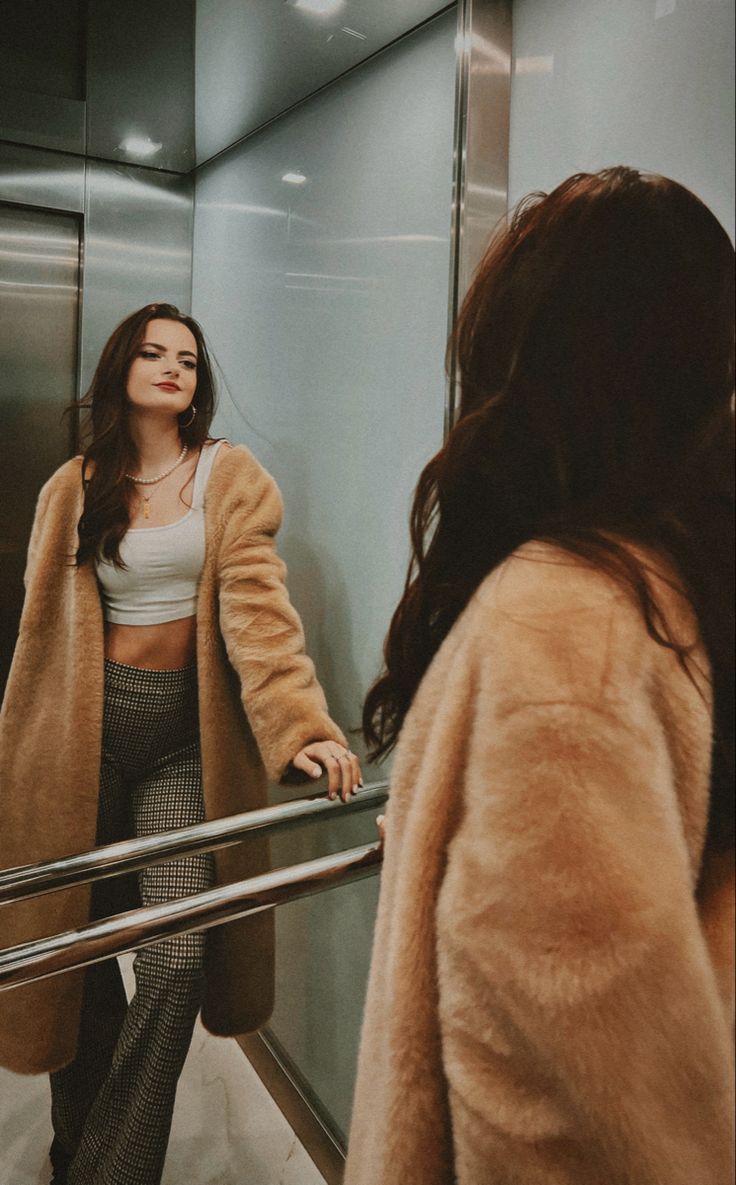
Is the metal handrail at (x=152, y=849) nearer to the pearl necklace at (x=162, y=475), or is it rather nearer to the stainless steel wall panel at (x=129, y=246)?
the pearl necklace at (x=162, y=475)

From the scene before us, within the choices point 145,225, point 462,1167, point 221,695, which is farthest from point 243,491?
point 462,1167

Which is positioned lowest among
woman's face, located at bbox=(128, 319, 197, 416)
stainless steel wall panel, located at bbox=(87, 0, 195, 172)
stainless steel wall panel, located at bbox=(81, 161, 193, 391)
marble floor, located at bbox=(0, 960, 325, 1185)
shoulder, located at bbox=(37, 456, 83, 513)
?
marble floor, located at bbox=(0, 960, 325, 1185)

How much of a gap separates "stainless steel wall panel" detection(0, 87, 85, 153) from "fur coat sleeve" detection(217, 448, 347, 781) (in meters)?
0.53

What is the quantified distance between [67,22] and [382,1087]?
1505 millimetres

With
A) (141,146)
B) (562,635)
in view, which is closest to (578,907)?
(562,635)

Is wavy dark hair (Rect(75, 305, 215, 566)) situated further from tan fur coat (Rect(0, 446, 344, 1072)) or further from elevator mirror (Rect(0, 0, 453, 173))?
elevator mirror (Rect(0, 0, 453, 173))

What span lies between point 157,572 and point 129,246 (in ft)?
1.70

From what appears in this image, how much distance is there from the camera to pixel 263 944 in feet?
5.07

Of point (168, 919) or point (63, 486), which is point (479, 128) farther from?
point (168, 919)

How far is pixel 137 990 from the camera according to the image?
4.25 feet

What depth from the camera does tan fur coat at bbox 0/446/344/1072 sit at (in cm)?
120

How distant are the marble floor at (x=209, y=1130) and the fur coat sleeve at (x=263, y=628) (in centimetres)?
46

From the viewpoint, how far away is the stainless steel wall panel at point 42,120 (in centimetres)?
120

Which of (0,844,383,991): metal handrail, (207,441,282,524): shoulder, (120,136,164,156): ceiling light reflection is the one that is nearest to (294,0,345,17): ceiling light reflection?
(120,136,164,156): ceiling light reflection
